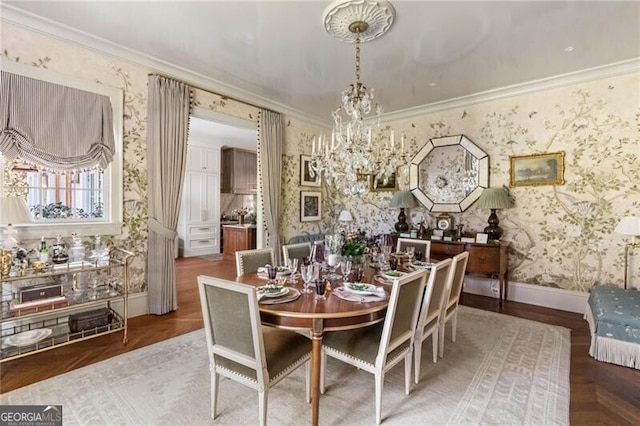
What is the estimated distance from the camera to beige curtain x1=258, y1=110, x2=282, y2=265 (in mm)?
4668

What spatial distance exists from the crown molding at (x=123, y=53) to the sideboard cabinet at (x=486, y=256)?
340cm

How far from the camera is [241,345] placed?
5.51ft

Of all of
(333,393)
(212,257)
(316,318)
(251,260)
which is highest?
(251,260)

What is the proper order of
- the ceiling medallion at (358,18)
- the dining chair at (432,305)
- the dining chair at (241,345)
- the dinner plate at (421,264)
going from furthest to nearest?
the dinner plate at (421,264)
the ceiling medallion at (358,18)
the dining chair at (432,305)
the dining chair at (241,345)

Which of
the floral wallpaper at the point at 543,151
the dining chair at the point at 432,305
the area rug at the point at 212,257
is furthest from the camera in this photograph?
the area rug at the point at 212,257

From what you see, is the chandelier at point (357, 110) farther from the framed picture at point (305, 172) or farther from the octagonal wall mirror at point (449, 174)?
the framed picture at point (305, 172)

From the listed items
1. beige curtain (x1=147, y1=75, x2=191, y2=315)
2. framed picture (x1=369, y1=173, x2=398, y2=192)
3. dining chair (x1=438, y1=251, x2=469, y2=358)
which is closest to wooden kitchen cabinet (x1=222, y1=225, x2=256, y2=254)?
framed picture (x1=369, y1=173, x2=398, y2=192)

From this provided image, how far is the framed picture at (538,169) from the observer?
12.8 feet

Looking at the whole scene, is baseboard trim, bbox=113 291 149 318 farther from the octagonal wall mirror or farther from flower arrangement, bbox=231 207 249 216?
flower arrangement, bbox=231 207 249 216

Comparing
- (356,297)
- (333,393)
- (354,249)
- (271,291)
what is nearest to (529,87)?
(354,249)

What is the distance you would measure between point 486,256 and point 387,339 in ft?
9.31

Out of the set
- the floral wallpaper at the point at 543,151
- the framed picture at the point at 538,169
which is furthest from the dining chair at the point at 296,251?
the framed picture at the point at 538,169

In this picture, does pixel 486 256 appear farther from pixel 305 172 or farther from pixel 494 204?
pixel 305 172

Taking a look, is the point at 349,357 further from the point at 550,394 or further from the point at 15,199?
the point at 15,199
